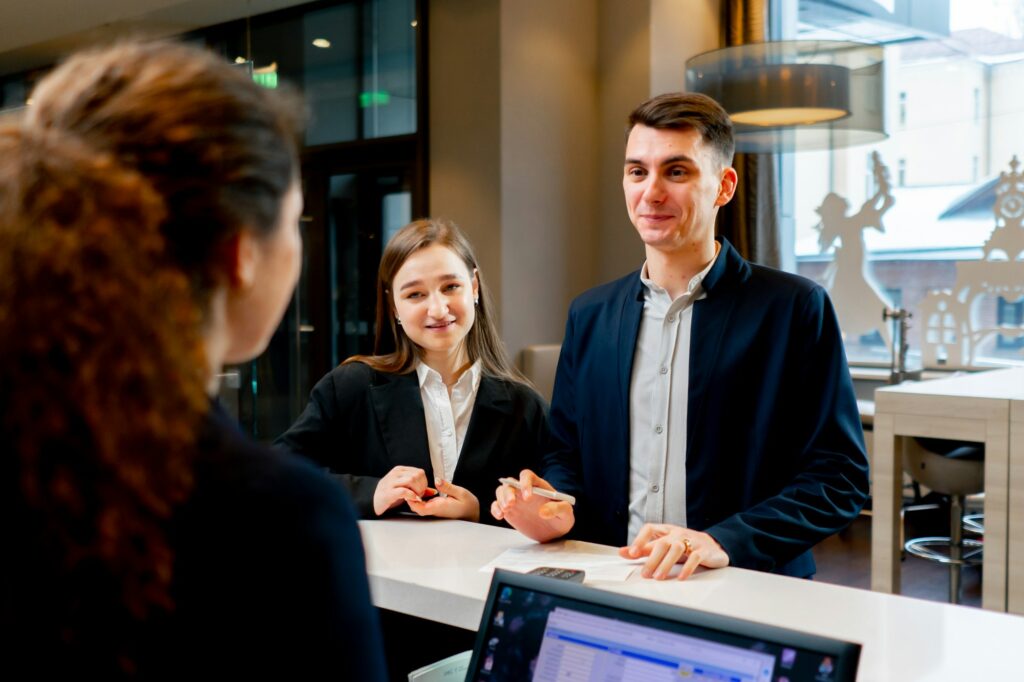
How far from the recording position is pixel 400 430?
1.98 m

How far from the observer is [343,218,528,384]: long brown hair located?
2043 mm

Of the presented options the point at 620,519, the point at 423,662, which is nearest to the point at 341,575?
the point at 423,662

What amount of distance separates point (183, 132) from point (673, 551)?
1.02 m

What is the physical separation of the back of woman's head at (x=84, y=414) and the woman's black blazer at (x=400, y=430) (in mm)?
1440

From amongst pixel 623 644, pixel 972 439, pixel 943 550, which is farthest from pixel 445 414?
pixel 943 550

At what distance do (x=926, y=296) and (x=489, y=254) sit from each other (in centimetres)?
239

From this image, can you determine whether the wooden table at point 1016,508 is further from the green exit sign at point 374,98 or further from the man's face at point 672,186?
the green exit sign at point 374,98

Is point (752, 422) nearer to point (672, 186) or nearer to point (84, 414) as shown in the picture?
point (672, 186)

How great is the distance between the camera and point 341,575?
1.85ft

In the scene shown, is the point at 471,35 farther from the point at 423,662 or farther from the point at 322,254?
the point at 423,662

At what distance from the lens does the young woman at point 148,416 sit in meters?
0.50

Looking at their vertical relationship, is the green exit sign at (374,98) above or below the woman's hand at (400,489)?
above

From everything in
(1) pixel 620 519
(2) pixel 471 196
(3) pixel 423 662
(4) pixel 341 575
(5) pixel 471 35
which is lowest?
(3) pixel 423 662

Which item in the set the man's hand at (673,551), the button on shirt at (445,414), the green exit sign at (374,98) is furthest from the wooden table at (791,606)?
the green exit sign at (374,98)
